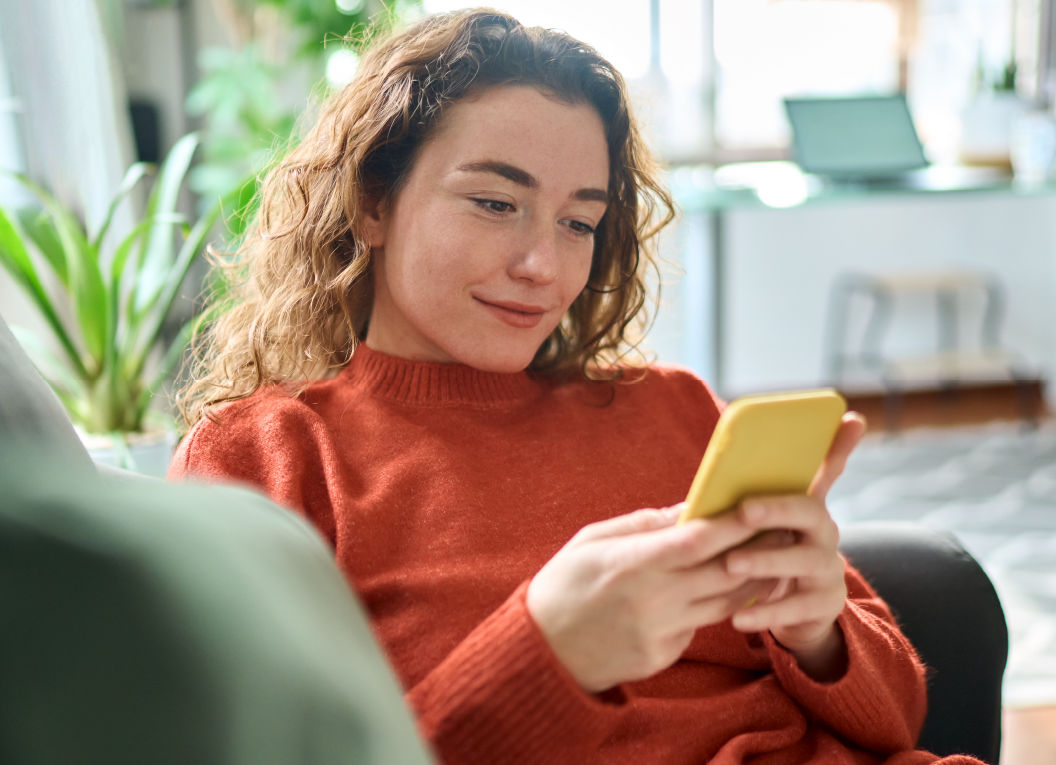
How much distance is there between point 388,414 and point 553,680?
39 cm

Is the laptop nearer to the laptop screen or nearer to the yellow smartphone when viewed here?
the laptop screen

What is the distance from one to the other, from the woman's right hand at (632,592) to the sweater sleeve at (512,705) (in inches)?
0.5

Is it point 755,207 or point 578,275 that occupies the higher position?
point 578,275

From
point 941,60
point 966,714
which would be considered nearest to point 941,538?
point 966,714

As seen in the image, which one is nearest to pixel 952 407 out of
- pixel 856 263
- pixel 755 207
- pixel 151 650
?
pixel 856 263

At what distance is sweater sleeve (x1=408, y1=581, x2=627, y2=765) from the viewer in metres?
0.67

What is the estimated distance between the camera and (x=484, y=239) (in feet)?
3.09

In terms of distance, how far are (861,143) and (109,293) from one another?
8.34 ft

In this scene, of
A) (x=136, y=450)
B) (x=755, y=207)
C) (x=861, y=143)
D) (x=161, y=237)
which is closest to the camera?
(x=136, y=450)

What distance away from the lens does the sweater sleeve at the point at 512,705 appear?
2.19 feet

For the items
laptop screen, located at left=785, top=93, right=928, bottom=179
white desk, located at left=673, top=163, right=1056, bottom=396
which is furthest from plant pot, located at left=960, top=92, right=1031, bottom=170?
white desk, located at left=673, top=163, right=1056, bottom=396

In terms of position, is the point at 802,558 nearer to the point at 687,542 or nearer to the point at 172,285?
the point at 687,542

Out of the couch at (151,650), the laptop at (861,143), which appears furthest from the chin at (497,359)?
the laptop at (861,143)

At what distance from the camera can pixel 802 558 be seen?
706 mm
